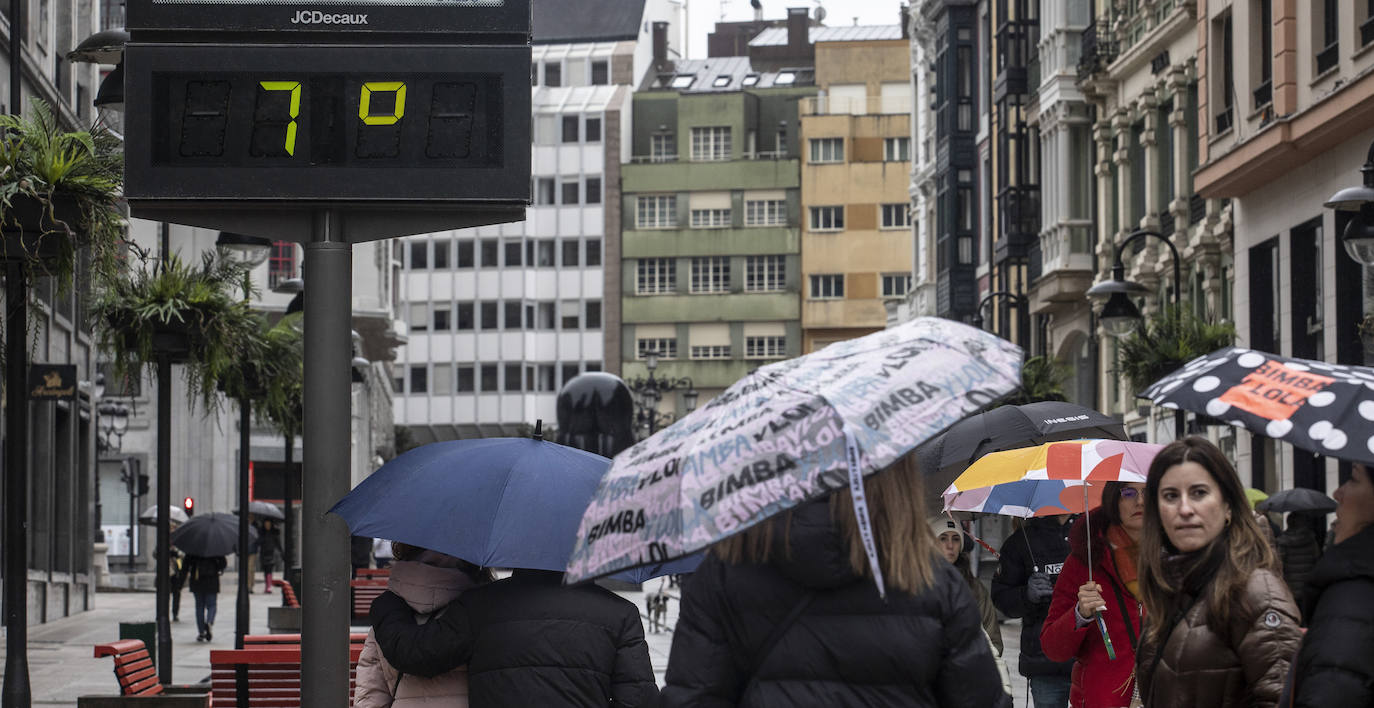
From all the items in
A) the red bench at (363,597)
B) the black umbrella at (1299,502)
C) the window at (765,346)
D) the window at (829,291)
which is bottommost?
the red bench at (363,597)

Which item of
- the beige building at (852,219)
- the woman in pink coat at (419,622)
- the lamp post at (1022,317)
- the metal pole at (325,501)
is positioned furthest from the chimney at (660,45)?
the woman in pink coat at (419,622)

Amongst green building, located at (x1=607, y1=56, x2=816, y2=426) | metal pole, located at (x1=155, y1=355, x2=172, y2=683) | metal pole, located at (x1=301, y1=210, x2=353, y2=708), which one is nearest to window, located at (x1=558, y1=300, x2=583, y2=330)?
green building, located at (x1=607, y1=56, x2=816, y2=426)

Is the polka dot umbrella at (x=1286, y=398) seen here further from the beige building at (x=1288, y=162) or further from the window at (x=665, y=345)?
the window at (x=665, y=345)

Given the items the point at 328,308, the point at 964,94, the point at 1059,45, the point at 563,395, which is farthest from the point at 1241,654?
the point at 964,94

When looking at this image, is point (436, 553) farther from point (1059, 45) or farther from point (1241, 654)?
point (1059, 45)

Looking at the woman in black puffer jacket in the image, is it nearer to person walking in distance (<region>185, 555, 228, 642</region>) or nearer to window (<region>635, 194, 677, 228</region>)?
person walking in distance (<region>185, 555, 228, 642</region>)

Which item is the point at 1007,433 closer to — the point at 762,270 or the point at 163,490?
the point at 163,490

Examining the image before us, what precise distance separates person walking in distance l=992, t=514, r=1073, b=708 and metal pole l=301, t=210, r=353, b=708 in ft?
11.4

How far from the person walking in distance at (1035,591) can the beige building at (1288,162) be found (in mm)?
13887

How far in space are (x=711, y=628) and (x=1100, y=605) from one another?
12.6 feet

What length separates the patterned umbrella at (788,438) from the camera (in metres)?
4.73

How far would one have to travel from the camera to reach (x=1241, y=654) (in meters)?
5.86

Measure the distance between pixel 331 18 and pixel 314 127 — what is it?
16.9 inches

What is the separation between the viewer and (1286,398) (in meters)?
5.43
